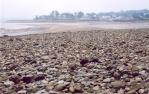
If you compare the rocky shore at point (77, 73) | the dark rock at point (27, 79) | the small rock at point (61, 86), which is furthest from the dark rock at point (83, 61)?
the small rock at point (61, 86)

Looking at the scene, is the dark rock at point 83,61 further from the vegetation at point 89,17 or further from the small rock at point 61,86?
the vegetation at point 89,17

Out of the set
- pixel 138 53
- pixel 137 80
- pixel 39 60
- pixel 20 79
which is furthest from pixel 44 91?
pixel 138 53

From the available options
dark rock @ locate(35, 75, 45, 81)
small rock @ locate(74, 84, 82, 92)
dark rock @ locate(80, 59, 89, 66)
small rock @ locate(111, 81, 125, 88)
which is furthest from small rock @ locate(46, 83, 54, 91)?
dark rock @ locate(80, 59, 89, 66)

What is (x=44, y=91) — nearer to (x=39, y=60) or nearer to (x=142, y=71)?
(x=142, y=71)

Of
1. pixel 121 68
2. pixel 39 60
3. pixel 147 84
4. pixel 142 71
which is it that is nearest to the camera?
pixel 147 84

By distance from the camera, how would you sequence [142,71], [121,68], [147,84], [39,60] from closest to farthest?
[147,84] < [142,71] < [121,68] < [39,60]

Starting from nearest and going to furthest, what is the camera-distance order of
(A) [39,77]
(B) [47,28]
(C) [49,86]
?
(C) [49,86] → (A) [39,77] → (B) [47,28]

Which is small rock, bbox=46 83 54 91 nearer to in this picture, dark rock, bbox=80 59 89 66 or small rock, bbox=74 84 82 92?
small rock, bbox=74 84 82 92

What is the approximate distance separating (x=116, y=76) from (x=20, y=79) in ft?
7.98

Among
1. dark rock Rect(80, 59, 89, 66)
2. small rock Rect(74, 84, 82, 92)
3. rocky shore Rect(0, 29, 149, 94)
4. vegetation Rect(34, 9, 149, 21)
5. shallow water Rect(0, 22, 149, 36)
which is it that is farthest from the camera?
vegetation Rect(34, 9, 149, 21)

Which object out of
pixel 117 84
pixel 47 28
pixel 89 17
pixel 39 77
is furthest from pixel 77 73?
pixel 89 17

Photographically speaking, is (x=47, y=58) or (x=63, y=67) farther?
(x=47, y=58)

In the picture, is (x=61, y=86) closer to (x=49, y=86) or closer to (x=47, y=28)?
(x=49, y=86)

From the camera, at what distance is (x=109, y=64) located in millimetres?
9727
